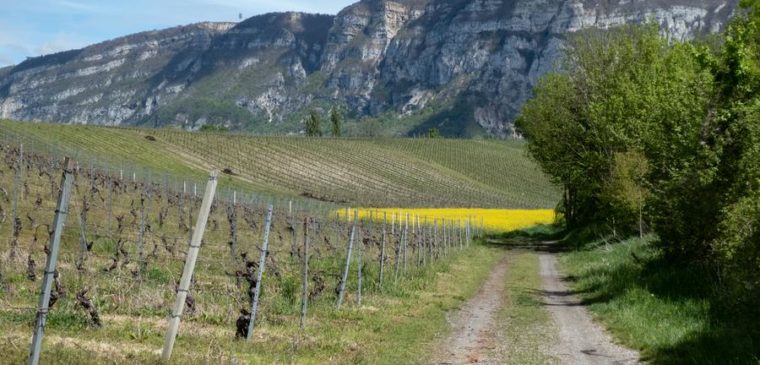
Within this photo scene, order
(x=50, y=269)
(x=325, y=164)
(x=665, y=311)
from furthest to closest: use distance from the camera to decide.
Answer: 1. (x=325, y=164)
2. (x=665, y=311)
3. (x=50, y=269)

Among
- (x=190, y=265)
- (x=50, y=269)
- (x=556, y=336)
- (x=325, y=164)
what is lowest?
(x=556, y=336)

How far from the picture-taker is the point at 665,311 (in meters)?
17.2

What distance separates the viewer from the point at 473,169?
508 feet

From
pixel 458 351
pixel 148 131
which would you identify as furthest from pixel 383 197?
pixel 458 351

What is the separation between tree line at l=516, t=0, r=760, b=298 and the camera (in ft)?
59.0

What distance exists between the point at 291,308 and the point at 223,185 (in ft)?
237

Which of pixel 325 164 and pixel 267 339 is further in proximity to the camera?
pixel 325 164

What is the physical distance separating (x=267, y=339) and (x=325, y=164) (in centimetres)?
11281

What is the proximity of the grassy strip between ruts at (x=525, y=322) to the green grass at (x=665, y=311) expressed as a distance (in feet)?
4.46

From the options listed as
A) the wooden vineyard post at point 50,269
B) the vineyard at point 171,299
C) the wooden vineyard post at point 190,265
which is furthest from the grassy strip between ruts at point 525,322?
the wooden vineyard post at point 50,269

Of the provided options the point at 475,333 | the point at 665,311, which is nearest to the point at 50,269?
the point at 475,333

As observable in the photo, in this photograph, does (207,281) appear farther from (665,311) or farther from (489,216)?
(489,216)

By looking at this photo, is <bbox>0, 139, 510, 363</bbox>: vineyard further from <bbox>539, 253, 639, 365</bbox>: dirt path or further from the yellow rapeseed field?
the yellow rapeseed field

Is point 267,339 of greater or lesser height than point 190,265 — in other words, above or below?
below
